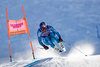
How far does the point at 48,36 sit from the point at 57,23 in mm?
3718

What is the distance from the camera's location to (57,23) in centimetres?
1091

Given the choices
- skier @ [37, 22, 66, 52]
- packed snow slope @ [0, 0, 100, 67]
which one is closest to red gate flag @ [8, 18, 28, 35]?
skier @ [37, 22, 66, 52]

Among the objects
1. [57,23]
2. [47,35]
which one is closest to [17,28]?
[47,35]

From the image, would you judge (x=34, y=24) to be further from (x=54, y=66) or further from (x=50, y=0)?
(x=54, y=66)

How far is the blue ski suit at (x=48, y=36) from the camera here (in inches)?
284

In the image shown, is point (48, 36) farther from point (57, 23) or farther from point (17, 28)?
point (57, 23)

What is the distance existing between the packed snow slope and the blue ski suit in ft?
5.48

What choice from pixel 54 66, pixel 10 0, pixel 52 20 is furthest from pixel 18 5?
pixel 54 66

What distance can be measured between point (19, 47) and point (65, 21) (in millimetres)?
3094

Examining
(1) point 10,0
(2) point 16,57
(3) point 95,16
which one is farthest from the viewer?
(1) point 10,0

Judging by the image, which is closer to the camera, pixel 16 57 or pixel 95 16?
pixel 16 57

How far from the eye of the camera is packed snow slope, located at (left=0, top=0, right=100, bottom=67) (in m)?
9.59

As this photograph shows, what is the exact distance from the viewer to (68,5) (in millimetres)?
11516

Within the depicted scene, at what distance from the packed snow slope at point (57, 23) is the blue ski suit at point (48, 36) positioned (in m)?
1.67
